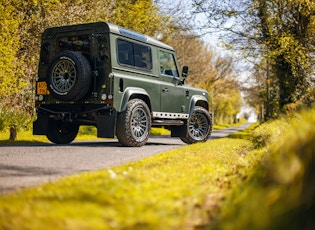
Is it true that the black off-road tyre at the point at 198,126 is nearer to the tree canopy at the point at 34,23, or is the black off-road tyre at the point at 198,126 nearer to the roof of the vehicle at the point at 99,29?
the roof of the vehicle at the point at 99,29

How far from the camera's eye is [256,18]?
18.2m

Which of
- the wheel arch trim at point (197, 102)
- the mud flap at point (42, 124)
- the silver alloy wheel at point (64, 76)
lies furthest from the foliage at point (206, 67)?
the silver alloy wheel at point (64, 76)

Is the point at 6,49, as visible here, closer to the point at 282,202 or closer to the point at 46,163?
the point at 46,163

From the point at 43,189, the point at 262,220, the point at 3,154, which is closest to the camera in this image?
the point at 262,220

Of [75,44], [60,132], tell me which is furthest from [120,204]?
[60,132]

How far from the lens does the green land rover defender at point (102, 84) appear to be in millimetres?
9336

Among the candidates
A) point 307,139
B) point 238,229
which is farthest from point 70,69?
point 238,229

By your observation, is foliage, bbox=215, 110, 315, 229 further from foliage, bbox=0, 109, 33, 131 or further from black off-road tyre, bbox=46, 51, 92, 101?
foliage, bbox=0, 109, 33, 131

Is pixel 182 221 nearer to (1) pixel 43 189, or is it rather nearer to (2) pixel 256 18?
(1) pixel 43 189

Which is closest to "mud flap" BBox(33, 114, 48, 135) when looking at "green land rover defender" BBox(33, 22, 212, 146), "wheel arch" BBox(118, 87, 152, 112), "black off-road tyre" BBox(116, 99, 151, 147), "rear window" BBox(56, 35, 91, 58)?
"green land rover defender" BBox(33, 22, 212, 146)

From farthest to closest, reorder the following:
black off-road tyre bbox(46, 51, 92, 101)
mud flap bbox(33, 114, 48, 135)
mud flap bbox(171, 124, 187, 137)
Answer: mud flap bbox(171, 124, 187, 137)
mud flap bbox(33, 114, 48, 135)
black off-road tyre bbox(46, 51, 92, 101)

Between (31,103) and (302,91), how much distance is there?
1155 centimetres

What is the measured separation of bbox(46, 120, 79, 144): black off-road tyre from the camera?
10523mm

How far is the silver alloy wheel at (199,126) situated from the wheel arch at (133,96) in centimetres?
225
